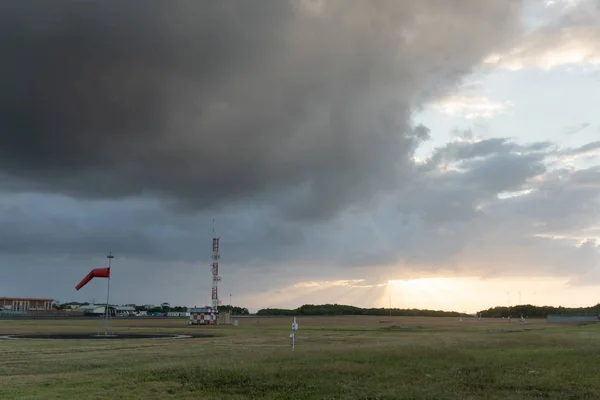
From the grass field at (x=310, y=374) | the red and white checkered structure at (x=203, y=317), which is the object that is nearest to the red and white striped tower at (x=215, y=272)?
the red and white checkered structure at (x=203, y=317)

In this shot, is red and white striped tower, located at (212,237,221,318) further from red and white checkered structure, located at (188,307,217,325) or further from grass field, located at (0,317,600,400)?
grass field, located at (0,317,600,400)

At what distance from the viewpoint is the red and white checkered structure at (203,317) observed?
101m

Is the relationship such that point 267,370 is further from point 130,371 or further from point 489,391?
point 489,391

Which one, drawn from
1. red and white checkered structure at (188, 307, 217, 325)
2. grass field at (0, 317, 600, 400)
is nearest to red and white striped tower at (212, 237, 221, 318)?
red and white checkered structure at (188, 307, 217, 325)

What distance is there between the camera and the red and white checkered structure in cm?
10094

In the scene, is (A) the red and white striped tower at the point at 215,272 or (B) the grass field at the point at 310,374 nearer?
(B) the grass field at the point at 310,374

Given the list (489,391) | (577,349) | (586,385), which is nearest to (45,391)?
(489,391)

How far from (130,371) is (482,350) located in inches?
906

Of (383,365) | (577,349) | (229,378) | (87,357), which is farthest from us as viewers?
→ (577,349)

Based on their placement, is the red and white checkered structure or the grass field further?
the red and white checkered structure

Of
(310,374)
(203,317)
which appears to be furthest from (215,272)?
(310,374)

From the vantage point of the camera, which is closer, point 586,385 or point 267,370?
point 586,385

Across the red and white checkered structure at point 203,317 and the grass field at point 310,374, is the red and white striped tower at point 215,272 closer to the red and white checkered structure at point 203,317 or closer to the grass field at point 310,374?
the red and white checkered structure at point 203,317

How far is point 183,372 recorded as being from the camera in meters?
24.8
